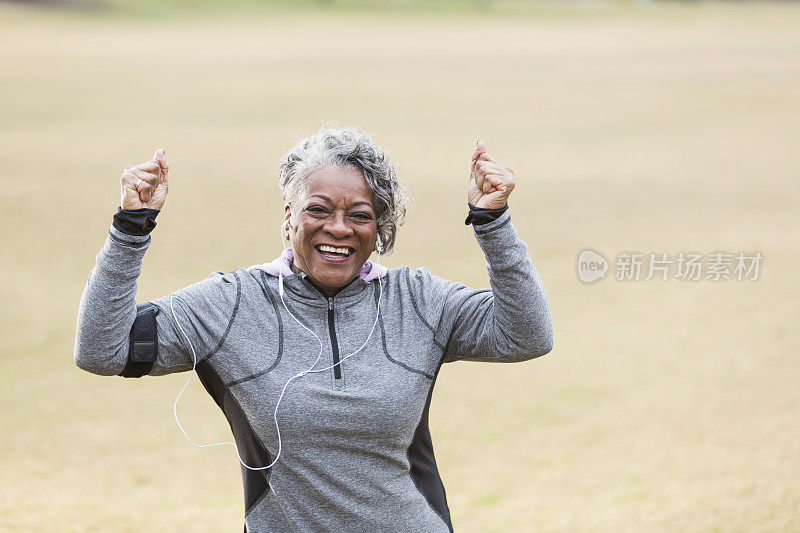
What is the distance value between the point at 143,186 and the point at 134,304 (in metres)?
0.28

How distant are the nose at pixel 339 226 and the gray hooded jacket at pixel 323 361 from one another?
0.14 meters

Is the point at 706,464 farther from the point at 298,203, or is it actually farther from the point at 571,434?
the point at 298,203

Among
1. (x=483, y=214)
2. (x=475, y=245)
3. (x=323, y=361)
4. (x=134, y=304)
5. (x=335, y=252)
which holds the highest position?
(x=483, y=214)

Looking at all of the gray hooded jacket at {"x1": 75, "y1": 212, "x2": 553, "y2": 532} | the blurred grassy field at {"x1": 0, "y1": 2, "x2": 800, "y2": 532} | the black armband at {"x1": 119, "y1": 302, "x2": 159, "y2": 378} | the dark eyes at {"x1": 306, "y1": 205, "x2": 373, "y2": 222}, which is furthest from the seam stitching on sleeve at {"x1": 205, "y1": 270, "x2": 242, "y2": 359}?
the blurred grassy field at {"x1": 0, "y1": 2, "x2": 800, "y2": 532}

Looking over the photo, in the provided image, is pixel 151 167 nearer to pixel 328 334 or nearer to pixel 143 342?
pixel 143 342

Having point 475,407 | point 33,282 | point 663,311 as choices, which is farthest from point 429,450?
point 33,282

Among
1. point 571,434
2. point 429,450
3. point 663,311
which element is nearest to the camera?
point 429,450

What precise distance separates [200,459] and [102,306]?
4.07 meters

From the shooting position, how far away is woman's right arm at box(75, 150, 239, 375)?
2.29 m

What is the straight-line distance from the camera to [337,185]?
8.31 feet

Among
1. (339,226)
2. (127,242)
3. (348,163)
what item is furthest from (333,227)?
(127,242)

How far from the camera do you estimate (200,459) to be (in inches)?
242

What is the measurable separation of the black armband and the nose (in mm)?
480

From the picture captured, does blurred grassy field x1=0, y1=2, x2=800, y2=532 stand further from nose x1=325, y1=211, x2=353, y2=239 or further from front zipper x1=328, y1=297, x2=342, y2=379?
front zipper x1=328, y1=297, x2=342, y2=379
